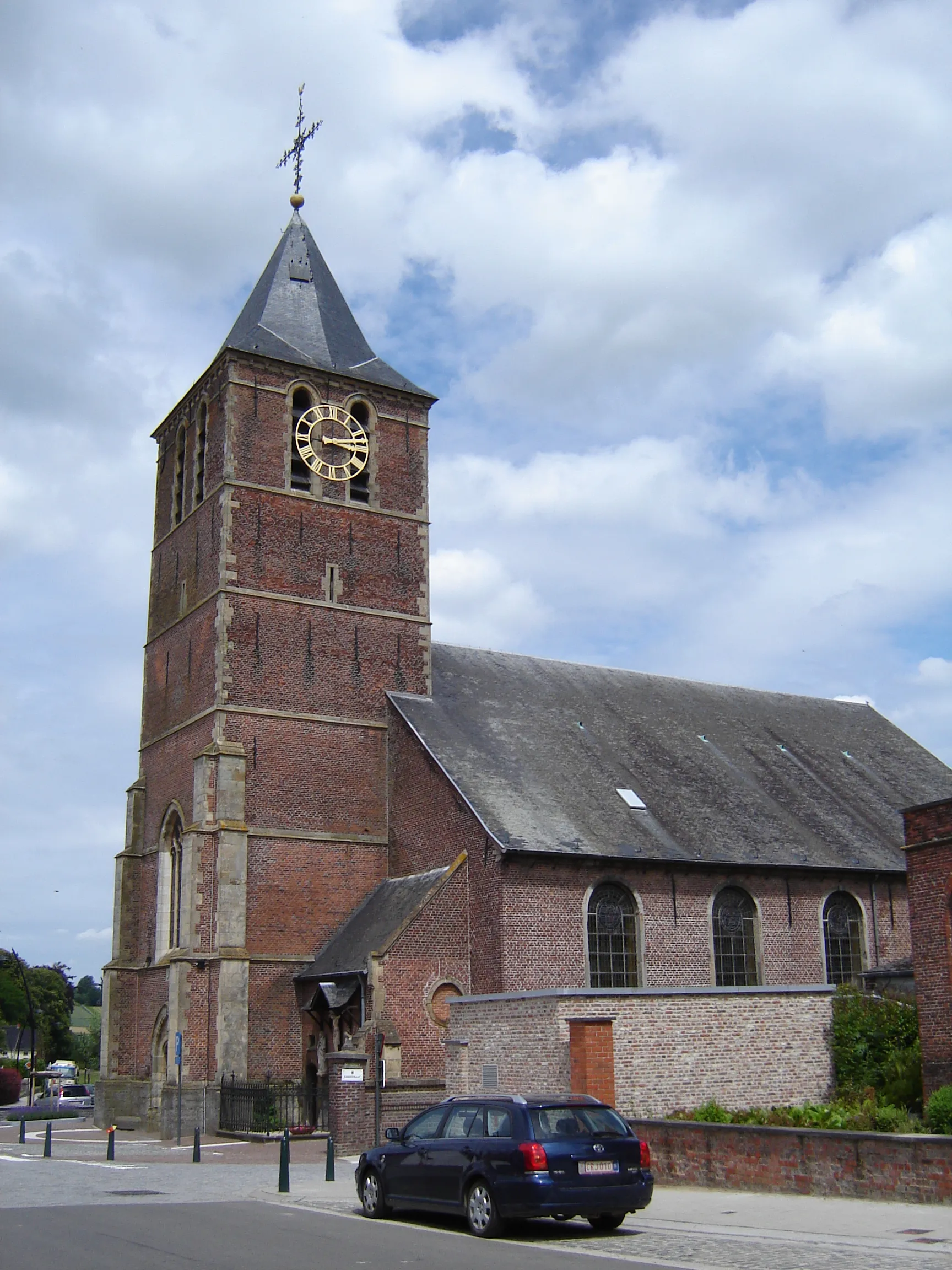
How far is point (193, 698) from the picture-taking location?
29.1m

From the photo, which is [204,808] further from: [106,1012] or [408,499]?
[408,499]

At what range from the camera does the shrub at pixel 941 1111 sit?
16.0 meters

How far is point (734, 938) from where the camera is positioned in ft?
91.1

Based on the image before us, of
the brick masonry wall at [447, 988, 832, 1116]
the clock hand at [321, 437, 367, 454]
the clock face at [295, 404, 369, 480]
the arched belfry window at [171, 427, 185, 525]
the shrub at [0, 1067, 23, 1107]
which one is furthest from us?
the shrub at [0, 1067, 23, 1107]

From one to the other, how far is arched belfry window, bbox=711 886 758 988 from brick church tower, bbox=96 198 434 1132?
24.8 ft

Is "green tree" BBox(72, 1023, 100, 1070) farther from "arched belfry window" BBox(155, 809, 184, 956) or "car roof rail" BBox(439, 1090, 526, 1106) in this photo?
"car roof rail" BBox(439, 1090, 526, 1106)

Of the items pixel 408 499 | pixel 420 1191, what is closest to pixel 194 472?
pixel 408 499

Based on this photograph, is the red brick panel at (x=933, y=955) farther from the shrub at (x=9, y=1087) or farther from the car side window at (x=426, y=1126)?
the shrub at (x=9, y=1087)

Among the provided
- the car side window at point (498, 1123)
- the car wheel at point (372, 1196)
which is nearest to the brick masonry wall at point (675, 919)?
the car wheel at point (372, 1196)

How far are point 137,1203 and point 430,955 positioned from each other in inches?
416

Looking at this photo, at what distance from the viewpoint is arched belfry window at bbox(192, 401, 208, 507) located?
31.3m

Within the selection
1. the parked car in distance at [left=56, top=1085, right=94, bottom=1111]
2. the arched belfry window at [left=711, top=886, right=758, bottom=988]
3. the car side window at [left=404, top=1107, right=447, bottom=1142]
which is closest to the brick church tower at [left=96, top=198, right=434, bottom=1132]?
the arched belfry window at [left=711, top=886, right=758, bottom=988]

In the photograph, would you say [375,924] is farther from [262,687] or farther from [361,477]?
[361,477]

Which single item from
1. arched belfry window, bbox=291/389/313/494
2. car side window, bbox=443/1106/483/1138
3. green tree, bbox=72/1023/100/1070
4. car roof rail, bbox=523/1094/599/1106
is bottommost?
green tree, bbox=72/1023/100/1070
